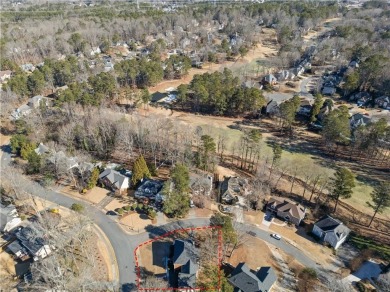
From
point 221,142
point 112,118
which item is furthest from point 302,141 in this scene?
point 112,118

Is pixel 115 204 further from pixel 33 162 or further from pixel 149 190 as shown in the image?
pixel 33 162

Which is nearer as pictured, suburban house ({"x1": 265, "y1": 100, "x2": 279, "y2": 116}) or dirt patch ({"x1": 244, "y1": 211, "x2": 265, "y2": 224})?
dirt patch ({"x1": 244, "y1": 211, "x2": 265, "y2": 224})

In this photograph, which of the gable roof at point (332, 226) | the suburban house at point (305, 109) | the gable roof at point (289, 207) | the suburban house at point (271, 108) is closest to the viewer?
the gable roof at point (332, 226)

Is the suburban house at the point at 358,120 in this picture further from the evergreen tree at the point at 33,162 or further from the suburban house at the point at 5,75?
the suburban house at the point at 5,75

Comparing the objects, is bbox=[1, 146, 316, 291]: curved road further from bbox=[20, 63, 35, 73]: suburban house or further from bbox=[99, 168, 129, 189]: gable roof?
bbox=[20, 63, 35, 73]: suburban house

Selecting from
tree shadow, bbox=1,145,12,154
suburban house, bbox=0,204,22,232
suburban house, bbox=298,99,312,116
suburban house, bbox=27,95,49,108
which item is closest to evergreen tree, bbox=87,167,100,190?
suburban house, bbox=0,204,22,232

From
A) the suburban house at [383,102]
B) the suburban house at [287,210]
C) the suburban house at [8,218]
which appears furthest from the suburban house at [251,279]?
the suburban house at [383,102]

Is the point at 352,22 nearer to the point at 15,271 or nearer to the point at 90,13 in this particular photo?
the point at 90,13
